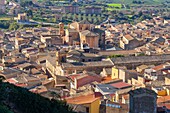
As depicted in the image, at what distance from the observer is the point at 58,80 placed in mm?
25500

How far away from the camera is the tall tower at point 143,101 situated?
15.7 m

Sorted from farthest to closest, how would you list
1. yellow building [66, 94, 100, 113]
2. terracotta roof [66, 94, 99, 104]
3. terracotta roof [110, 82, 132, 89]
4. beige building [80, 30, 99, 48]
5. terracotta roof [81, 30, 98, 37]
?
terracotta roof [81, 30, 98, 37]
beige building [80, 30, 99, 48]
terracotta roof [110, 82, 132, 89]
terracotta roof [66, 94, 99, 104]
yellow building [66, 94, 100, 113]

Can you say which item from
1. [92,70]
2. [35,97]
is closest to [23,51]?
[92,70]

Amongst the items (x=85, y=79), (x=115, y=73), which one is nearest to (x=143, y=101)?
(x=85, y=79)

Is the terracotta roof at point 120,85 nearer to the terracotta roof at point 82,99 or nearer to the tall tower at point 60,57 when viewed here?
the terracotta roof at point 82,99

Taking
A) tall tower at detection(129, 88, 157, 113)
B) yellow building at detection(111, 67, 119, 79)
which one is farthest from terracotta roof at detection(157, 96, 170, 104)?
yellow building at detection(111, 67, 119, 79)

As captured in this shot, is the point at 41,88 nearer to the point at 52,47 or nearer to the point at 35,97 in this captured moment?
the point at 35,97

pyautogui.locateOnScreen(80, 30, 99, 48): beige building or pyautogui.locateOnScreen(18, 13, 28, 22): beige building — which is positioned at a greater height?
pyautogui.locateOnScreen(80, 30, 99, 48): beige building

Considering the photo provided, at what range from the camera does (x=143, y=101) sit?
15.8 meters

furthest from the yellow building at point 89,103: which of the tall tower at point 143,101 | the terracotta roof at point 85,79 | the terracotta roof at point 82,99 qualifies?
the terracotta roof at point 85,79

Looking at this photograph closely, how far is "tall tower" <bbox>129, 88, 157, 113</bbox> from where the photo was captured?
15.7 m

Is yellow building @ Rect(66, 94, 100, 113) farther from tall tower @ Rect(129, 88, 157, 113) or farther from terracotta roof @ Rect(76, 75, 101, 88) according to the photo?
terracotta roof @ Rect(76, 75, 101, 88)

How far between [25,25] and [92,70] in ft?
108

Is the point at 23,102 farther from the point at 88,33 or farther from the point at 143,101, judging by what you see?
the point at 88,33
